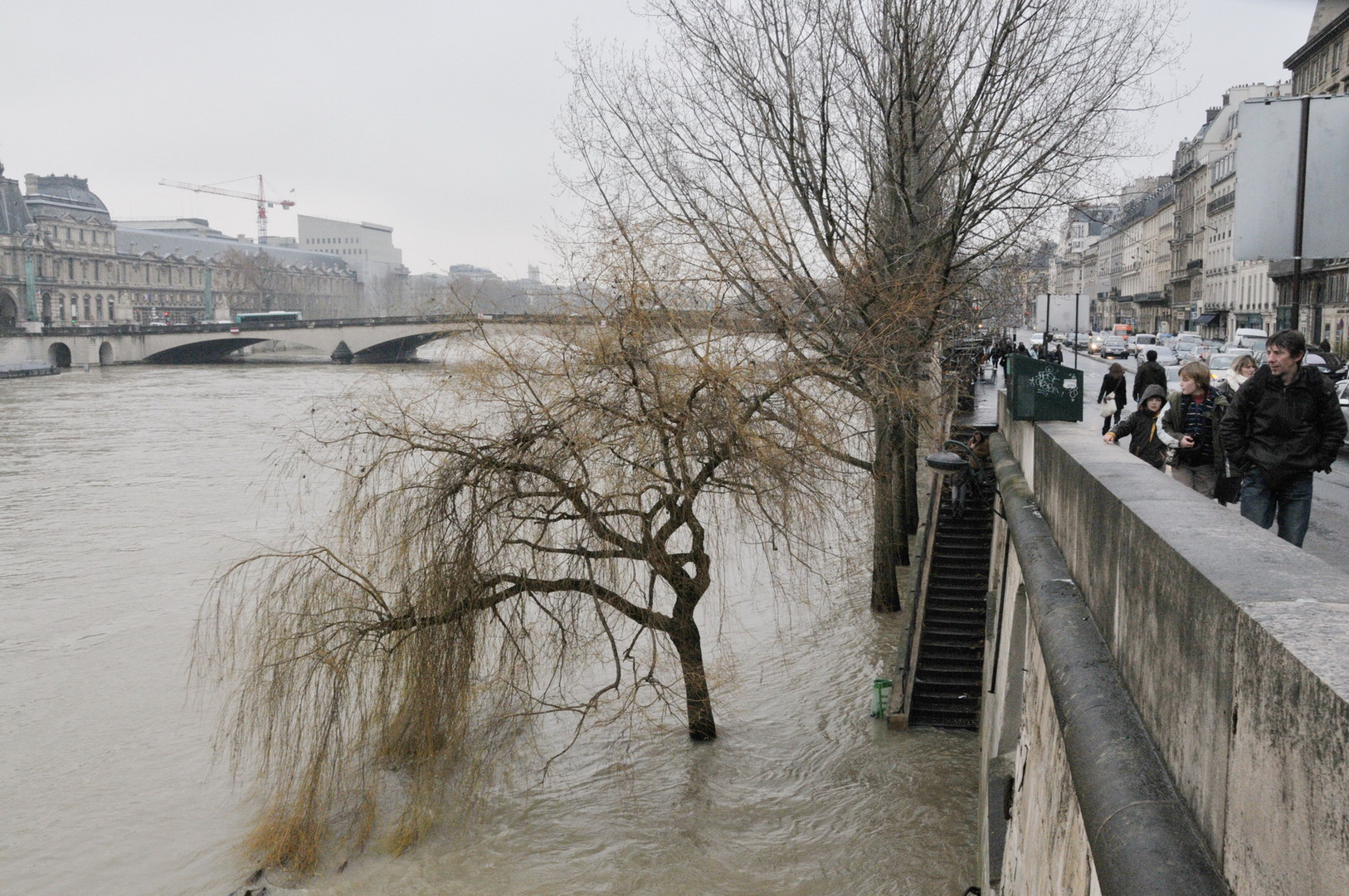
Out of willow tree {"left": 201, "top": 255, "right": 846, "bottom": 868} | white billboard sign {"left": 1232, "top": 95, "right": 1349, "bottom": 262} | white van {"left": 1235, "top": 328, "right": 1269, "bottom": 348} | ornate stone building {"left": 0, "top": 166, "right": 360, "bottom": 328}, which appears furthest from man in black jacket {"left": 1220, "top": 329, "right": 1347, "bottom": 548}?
ornate stone building {"left": 0, "top": 166, "right": 360, "bottom": 328}

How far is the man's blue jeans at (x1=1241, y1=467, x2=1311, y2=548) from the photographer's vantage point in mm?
6082

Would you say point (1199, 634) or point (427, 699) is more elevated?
point (1199, 634)

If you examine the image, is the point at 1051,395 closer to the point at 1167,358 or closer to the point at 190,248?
the point at 1167,358

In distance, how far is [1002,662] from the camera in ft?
31.6

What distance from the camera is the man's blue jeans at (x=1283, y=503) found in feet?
20.0

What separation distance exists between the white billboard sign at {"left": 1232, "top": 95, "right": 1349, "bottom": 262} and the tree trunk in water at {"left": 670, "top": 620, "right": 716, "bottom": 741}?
687cm

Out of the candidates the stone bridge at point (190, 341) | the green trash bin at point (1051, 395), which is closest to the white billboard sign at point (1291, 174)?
the green trash bin at point (1051, 395)

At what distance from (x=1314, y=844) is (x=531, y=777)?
1083 cm

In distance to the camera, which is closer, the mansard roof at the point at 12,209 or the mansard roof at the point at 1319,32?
the mansard roof at the point at 1319,32

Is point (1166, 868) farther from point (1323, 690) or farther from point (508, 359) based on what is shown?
point (508, 359)

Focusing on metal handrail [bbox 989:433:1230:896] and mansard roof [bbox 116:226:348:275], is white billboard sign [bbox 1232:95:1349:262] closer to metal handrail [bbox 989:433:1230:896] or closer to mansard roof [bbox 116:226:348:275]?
metal handrail [bbox 989:433:1230:896]

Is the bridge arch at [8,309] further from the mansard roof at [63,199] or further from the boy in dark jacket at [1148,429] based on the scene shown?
the boy in dark jacket at [1148,429]

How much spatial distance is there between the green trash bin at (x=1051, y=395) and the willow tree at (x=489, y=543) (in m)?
2.64

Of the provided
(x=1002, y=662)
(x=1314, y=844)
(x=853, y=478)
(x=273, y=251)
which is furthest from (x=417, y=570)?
(x=273, y=251)
